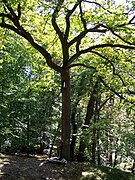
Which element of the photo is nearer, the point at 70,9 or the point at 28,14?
the point at 70,9

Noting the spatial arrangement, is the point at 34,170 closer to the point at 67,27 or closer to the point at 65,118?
the point at 65,118

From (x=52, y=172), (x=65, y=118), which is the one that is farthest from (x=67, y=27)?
(x=52, y=172)

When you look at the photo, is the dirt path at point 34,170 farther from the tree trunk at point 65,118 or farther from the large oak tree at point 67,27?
the large oak tree at point 67,27

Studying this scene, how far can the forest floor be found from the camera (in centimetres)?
638

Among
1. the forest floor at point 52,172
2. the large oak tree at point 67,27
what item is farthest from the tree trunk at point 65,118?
the forest floor at point 52,172

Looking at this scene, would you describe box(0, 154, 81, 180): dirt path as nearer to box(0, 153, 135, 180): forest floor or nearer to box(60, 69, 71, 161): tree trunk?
box(0, 153, 135, 180): forest floor

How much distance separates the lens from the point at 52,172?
6.96 metres

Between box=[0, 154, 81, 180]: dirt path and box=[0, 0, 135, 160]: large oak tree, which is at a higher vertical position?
box=[0, 0, 135, 160]: large oak tree

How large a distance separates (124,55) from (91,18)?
2291mm

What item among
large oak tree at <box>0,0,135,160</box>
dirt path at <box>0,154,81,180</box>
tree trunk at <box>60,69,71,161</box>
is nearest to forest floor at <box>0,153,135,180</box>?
dirt path at <box>0,154,81,180</box>

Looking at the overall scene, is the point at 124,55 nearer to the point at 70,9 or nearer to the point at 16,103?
the point at 70,9

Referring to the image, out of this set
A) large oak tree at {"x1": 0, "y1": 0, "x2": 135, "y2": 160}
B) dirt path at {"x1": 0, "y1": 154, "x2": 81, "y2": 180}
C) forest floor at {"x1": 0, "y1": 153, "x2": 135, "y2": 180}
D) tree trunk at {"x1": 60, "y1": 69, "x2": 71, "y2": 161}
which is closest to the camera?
dirt path at {"x1": 0, "y1": 154, "x2": 81, "y2": 180}

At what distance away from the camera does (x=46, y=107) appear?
12.3 metres

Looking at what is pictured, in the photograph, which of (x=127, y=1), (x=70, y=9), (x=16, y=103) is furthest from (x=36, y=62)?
(x=127, y=1)
